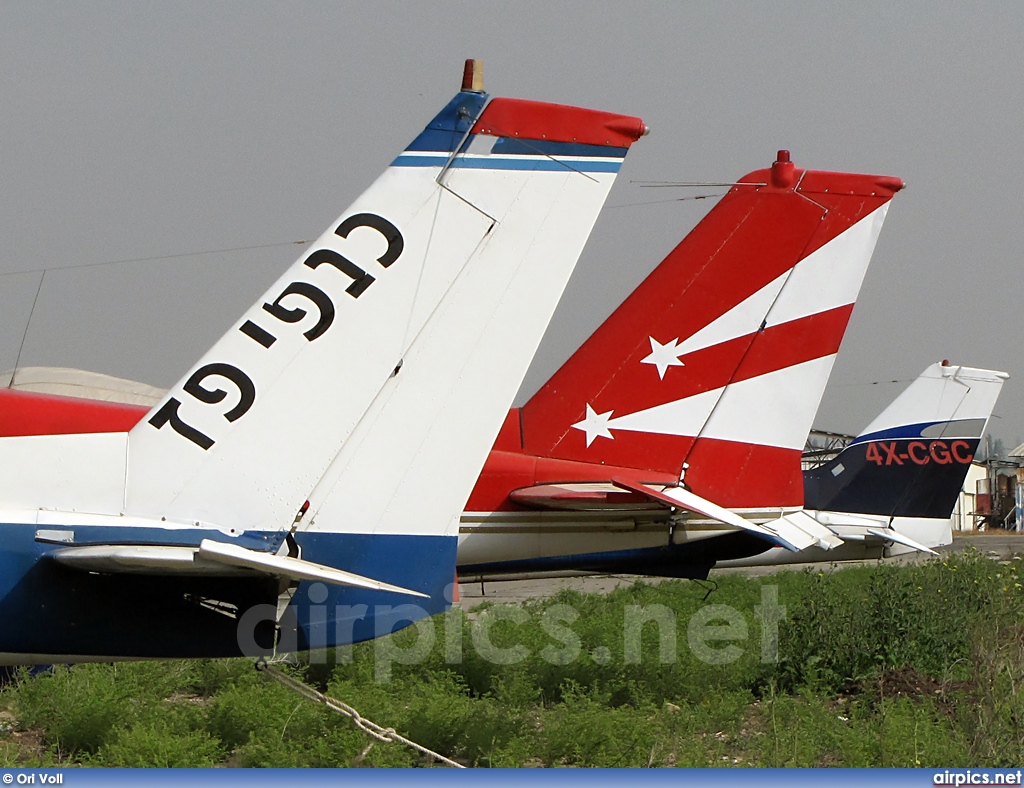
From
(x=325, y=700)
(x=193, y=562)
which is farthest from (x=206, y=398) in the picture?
(x=325, y=700)

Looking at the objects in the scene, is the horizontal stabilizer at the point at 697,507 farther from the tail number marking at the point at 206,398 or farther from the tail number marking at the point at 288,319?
the tail number marking at the point at 206,398

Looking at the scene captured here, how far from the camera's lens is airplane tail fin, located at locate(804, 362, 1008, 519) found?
55.0 feet

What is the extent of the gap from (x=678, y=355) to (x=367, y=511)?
195 inches

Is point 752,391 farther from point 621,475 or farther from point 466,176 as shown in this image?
point 466,176

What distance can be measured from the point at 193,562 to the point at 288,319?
131 centimetres

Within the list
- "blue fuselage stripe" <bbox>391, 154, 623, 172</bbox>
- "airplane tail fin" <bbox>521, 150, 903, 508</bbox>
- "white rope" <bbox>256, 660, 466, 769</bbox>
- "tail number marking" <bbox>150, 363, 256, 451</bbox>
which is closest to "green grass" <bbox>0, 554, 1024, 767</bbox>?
"white rope" <bbox>256, 660, 466, 769</bbox>

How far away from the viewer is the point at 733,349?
30.4 feet

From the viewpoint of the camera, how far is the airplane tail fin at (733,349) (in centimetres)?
904

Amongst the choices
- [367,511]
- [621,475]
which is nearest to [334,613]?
[367,511]

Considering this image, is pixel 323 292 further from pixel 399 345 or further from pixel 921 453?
pixel 921 453

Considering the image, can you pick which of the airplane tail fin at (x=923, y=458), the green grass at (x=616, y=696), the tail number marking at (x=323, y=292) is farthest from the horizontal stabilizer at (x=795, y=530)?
the airplane tail fin at (x=923, y=458)

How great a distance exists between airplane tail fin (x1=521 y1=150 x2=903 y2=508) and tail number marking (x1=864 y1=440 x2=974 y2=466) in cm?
803

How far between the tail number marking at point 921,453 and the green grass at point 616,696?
5226 millimetres

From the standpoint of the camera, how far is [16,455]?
4.56 metres
